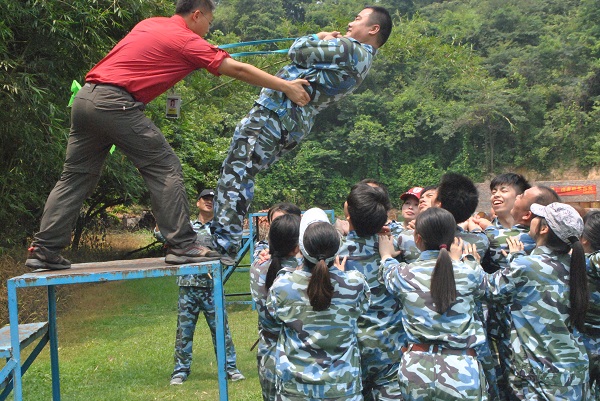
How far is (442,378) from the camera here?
338 centimetres

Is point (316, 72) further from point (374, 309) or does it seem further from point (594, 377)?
point (594, 377)

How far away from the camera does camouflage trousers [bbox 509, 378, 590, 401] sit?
Answer: 3693 mm

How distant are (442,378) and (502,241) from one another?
1098 millimetres

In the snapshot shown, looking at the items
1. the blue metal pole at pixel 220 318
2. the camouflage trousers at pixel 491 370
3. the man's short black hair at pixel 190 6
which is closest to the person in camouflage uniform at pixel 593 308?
the camouflage trousers at pixel 491 370

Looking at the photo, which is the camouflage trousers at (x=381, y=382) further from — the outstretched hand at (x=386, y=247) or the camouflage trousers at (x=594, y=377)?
the camouflage trousers at (x=594, y=377)

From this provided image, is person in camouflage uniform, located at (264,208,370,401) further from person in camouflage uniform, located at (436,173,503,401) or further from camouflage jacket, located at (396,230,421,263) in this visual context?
person in camouflage uniform, located at (436,173,503,401)

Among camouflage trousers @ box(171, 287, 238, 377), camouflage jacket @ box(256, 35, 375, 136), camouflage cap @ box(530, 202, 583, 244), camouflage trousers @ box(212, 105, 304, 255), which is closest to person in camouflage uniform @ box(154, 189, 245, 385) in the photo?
camouflage trousers @ box(171, 287, 238, 377)

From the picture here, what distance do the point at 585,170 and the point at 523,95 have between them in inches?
187

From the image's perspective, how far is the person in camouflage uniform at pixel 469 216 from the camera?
4023 mm

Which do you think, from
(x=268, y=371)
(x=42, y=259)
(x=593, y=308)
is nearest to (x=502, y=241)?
(x=593, y=308)

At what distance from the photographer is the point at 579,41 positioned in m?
34.3

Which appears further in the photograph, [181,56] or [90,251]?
[90,251]

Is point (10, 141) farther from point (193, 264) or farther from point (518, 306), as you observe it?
point (518, 306)

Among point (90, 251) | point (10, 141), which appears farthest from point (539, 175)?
point (10, 141)
